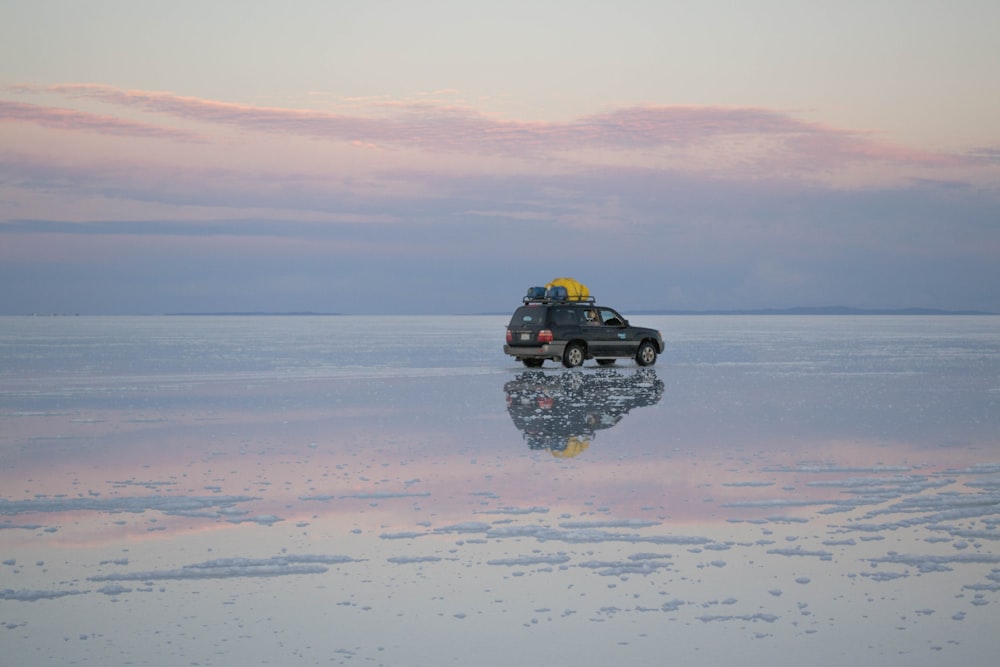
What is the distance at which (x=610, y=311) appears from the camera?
33.7 m

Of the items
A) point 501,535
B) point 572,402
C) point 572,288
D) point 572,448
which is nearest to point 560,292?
point 572,288

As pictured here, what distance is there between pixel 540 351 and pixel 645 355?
12.8 ft

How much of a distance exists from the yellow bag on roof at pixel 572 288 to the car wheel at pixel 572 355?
4500 millimetres

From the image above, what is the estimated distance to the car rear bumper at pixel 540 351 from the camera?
107 ft

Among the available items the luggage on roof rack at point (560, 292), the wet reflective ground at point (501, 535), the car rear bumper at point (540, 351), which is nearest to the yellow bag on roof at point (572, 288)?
the luggage on roof rack at point (560, 292)

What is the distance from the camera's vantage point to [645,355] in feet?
113

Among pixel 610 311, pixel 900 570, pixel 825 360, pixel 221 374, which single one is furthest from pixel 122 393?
pixel 825 360

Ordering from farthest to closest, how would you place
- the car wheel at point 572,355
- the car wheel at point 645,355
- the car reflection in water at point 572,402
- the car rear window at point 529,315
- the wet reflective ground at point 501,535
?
the car wheel at point 645,355
the car wheel at point 572,355
the car rear window at point 529,315
the car reflection in water at point 572,402
the wet reflective ground at point 501,535

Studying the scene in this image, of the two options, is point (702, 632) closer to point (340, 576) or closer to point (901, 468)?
point (340, 576)

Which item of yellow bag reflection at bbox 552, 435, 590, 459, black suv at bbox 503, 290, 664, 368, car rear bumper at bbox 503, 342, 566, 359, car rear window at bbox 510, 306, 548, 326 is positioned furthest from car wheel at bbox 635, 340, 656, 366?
yellow bag reflection at bbox 552, 435, 590, 459

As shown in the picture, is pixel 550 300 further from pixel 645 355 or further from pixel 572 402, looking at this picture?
pixel 572 402

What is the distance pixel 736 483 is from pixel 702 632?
533 cm

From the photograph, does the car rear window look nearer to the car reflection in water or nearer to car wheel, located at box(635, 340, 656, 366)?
the car reflection in water

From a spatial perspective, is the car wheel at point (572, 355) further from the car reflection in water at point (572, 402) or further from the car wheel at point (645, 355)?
the car wheel at point (645, 355)
